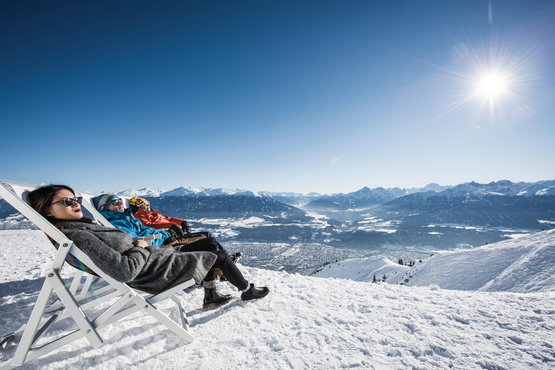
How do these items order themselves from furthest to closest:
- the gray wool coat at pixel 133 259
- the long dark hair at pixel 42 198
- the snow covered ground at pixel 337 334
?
the long dark hair at pixel 42 198
the snow covered ground at pixel 337 334
the gray wool coat at pixel 133 259

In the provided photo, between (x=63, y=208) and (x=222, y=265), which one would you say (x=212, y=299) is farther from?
(x=63, y=208)

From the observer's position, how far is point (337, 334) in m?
2.64

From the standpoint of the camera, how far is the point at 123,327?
2.72 m

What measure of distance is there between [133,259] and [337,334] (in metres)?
2.47

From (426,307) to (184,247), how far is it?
12.2 feet

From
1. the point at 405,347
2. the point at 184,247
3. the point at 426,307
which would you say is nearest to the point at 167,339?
the point at 184,247

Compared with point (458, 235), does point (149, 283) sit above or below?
above

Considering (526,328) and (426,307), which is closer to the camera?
(526,328)

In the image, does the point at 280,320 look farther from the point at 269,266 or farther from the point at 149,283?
the point at 269,266

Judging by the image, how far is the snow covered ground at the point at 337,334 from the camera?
2186 mm

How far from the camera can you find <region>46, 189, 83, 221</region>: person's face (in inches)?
92.8

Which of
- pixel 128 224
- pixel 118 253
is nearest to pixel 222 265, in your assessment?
pixel 118 253

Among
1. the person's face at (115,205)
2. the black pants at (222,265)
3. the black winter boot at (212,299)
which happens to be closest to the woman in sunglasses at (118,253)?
the black pants at (222,265)

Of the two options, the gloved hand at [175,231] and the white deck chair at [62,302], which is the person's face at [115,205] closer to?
the gloved hand at [175,231]
